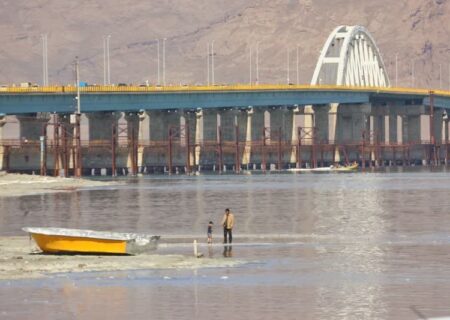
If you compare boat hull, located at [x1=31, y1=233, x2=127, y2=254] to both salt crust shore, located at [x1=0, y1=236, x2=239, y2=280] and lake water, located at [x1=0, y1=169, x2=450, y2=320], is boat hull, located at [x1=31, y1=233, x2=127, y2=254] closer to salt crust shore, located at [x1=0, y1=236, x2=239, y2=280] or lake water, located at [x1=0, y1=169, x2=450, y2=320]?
salt crust shore, located at [x1=0, y1=236, x2=239, y2=280]

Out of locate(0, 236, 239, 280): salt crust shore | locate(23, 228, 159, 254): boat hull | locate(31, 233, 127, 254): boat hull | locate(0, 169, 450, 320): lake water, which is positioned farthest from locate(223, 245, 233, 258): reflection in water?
locate(31, 233, 127, 254): boat hull

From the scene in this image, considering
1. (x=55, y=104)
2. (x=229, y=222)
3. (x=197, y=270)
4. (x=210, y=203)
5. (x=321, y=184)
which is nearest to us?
(x=197, y=270)

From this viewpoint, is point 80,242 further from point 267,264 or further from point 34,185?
point 34,185

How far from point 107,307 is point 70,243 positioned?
46.4 feet

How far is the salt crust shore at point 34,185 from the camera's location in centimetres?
Answer: 14200

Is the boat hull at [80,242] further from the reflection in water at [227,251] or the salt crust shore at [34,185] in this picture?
the salt crust shore at [34,185]

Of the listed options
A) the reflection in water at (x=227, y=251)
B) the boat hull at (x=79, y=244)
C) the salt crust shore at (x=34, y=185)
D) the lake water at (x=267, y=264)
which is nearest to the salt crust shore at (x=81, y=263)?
the boat hull at (x=79, y=244)

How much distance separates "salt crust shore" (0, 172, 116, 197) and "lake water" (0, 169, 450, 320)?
1409 centimetres

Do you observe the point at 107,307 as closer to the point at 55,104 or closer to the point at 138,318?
the point at 138,318

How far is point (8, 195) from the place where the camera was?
445ft

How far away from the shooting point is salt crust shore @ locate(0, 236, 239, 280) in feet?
210

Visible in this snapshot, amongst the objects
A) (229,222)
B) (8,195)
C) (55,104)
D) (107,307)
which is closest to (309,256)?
(229,222)

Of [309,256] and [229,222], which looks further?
[229,222]

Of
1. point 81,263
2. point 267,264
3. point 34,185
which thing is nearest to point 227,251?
point 267,264
